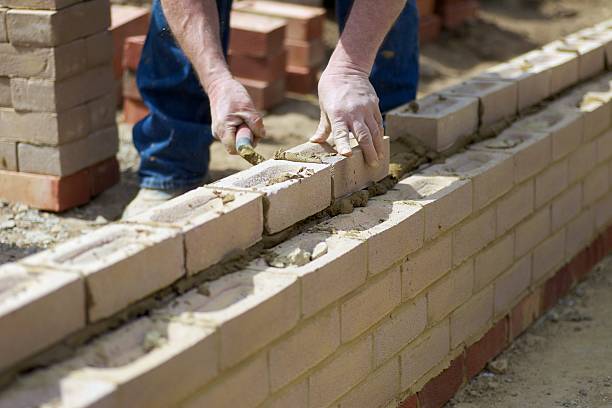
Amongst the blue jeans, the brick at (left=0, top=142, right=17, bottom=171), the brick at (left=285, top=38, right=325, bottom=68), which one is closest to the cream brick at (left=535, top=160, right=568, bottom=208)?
the blue jeans

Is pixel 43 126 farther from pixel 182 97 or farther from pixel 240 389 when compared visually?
pixel 240 389

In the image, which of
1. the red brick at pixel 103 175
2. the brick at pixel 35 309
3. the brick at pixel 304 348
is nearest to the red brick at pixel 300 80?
the red brick at pixel 103 175

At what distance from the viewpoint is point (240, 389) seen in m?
2.66

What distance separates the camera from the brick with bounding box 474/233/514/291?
12.8 feet

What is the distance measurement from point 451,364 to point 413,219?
0.65 m

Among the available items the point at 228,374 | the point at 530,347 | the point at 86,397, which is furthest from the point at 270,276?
the point at 530,347

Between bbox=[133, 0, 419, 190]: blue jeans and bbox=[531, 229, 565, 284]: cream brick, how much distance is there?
88cm

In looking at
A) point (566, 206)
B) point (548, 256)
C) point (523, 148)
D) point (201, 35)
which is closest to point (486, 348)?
point (548, 256)

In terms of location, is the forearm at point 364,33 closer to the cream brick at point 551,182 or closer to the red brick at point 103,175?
the cream brick at point 551,182

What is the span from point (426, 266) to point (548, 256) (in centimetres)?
114

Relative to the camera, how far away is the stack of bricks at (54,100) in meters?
4.57

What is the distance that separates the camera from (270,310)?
2.73 meters

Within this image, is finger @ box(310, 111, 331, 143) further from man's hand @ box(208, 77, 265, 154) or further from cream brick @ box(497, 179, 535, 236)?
cream brick @ box(497, 179, 535, 236)

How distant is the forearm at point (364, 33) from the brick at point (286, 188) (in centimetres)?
47
